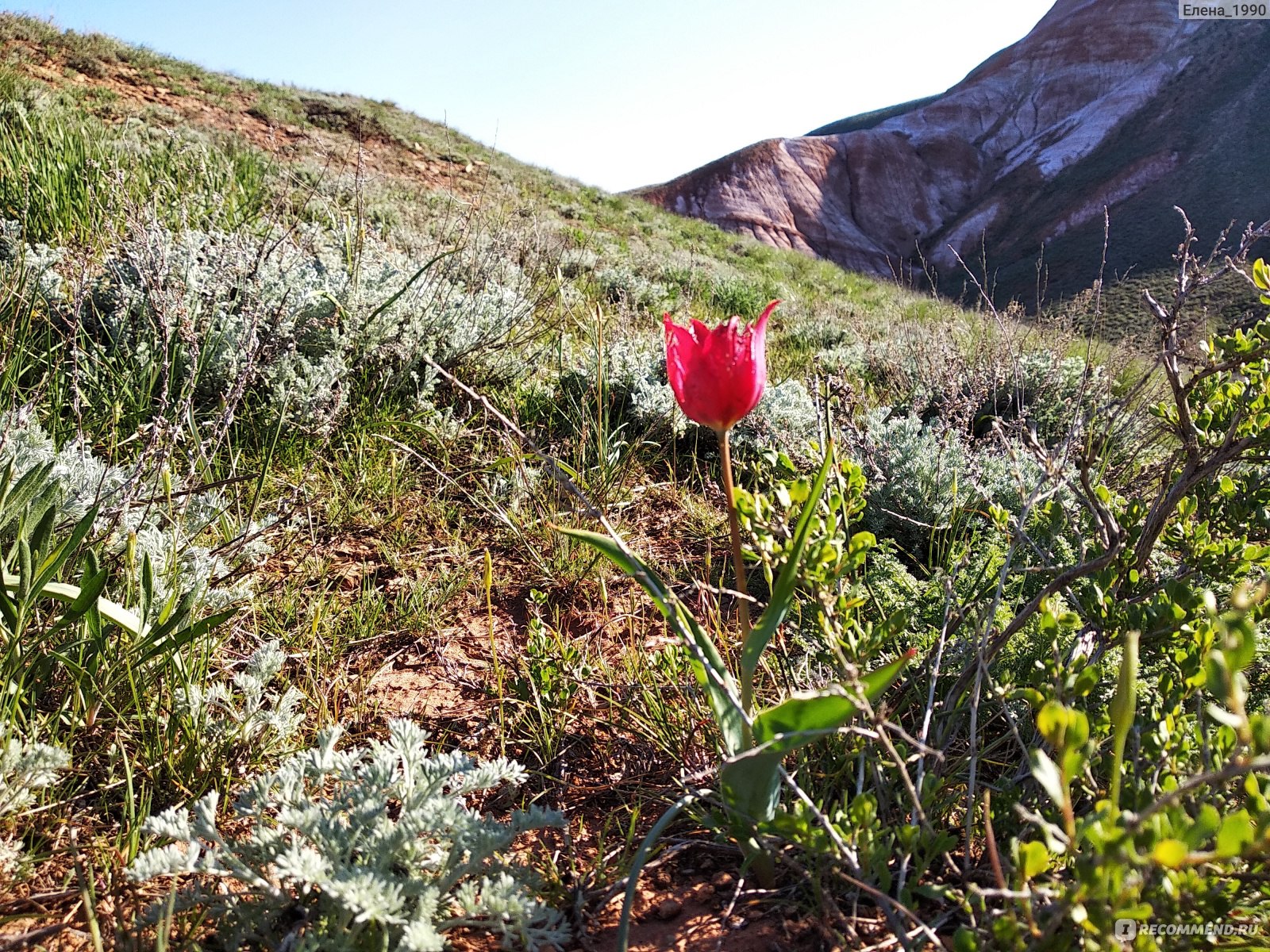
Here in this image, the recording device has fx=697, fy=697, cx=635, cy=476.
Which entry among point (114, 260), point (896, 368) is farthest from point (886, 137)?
point (114, 260)

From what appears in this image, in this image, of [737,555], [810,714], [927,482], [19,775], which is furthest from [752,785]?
[927,482]

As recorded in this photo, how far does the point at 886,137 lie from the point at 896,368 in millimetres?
36777

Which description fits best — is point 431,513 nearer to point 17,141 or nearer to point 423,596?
point 423,596

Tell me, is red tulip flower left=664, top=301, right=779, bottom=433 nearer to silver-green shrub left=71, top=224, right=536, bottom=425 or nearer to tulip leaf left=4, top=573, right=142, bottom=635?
tulip leaf left=4, top=573, right=142, bottom=635

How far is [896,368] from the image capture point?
4262mm

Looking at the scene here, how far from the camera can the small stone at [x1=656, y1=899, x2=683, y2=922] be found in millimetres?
1199

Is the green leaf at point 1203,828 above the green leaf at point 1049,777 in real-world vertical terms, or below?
below

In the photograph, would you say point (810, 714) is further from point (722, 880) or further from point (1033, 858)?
point (722, 880)

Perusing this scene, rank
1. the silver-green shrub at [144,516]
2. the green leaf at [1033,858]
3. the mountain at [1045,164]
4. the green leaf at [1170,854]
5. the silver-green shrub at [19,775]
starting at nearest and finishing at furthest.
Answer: the green leaf at [1170,854] < the green leaf at [1033,858] < the silver-green shrub at [19,775] < the silver-green shrub at [144,516] < the mountain at [1045,164]

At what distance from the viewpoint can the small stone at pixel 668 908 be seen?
3.93 ft

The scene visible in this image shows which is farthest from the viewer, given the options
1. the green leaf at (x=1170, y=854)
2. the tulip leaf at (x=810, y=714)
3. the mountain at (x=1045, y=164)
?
the mountain at (x=1045, y=164)

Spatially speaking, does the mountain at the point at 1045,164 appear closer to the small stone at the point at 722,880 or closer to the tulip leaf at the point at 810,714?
the small stone at the point at 722,880

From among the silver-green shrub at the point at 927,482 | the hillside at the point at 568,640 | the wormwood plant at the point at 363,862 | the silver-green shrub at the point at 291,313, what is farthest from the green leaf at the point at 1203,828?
the silver-green shrub at the point at 291,313

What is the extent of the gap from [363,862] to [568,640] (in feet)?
3.13
